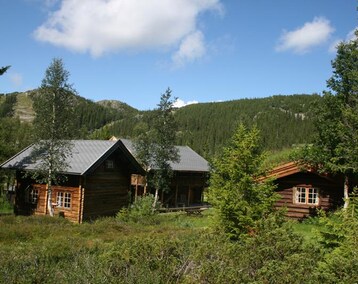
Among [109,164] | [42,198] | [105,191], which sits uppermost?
[109,164]

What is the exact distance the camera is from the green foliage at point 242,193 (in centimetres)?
1202

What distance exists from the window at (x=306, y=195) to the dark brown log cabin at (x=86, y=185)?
39.7 ft

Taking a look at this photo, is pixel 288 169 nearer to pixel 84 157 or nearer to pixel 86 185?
pixel 86 185

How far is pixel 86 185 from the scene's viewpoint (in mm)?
24750

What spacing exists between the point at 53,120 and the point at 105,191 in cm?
666

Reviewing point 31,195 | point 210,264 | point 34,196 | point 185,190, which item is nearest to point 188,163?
point 185,190

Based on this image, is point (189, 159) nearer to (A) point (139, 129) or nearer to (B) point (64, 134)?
(A) point (139, 129)

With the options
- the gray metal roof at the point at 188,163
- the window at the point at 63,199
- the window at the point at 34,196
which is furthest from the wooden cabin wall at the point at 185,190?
the window at the point at 34,196

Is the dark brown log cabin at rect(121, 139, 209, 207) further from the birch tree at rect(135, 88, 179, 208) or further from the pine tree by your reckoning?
the pine tree

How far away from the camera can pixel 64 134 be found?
23969 millimetres

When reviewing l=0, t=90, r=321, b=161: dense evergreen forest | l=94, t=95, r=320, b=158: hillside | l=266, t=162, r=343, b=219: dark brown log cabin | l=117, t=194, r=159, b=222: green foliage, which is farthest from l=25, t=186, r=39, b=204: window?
l=94, t=95, r=320, b=158: hillside

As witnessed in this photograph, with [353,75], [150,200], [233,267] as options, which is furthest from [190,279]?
[150,200]

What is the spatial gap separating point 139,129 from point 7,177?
2187 centimetres

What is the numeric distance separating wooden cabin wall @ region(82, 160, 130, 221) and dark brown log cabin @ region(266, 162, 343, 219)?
12.3m
